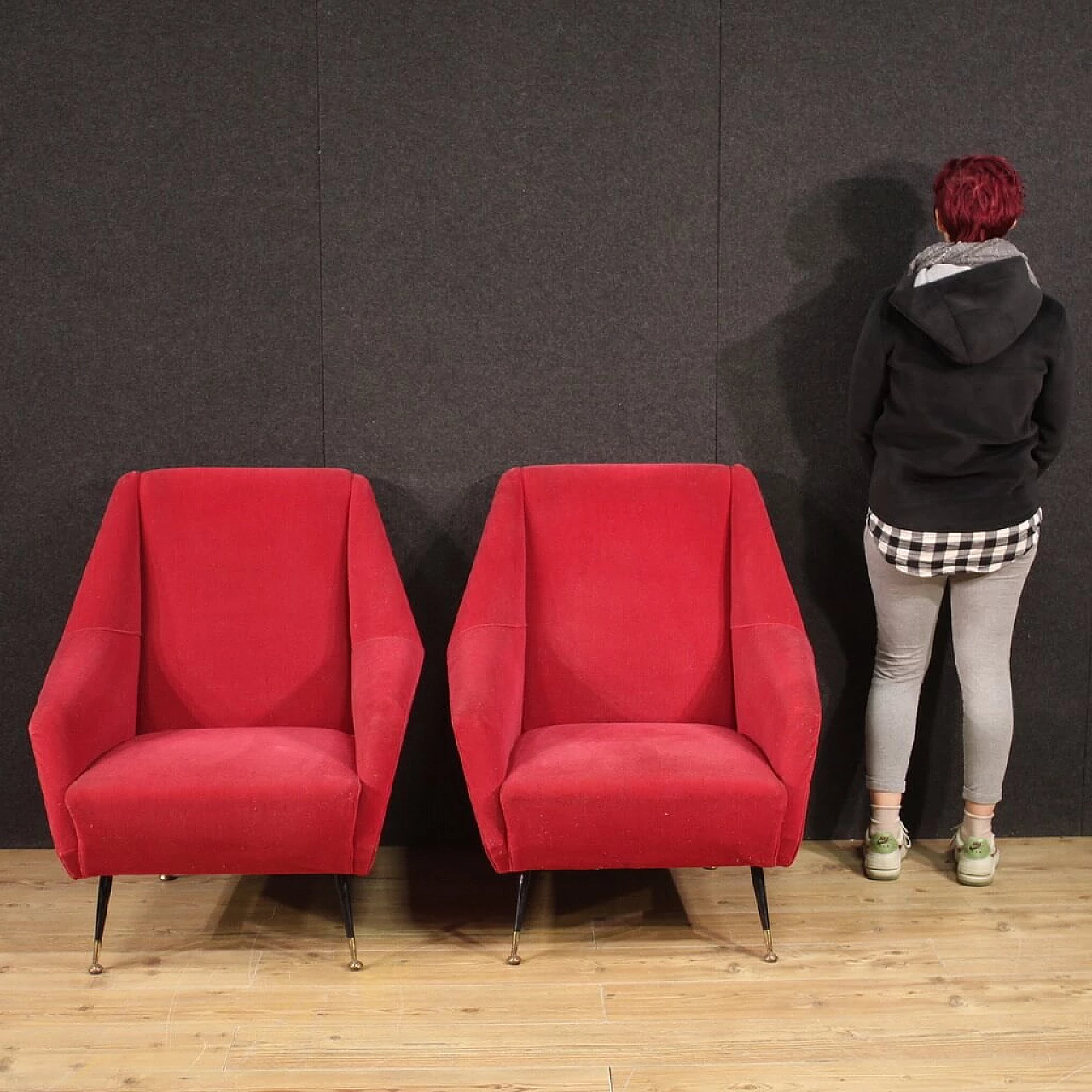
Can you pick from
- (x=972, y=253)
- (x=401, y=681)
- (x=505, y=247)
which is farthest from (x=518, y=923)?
(x=972, y=253)

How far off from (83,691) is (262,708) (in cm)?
47

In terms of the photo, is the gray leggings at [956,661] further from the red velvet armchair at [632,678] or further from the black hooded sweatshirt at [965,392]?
the red velvet armchair at [632,678]

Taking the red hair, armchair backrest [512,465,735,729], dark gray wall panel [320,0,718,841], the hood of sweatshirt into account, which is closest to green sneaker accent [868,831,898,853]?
armchair backrest [512,465,735,729]

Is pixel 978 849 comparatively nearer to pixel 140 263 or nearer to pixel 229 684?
pixel 229 684

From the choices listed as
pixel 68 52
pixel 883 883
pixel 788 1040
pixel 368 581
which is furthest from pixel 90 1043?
pixel 68 52

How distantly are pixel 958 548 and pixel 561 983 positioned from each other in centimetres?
137

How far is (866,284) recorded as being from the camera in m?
3.23

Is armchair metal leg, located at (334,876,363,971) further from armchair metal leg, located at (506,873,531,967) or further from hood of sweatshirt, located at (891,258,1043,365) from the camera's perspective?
hood of sweatshirt, located at (891,258,1043,365)

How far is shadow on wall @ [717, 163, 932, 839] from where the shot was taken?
3205 millimetres

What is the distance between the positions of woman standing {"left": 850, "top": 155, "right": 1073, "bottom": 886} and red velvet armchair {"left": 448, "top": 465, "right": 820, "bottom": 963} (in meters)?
0.34

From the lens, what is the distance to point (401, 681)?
267 centimetres

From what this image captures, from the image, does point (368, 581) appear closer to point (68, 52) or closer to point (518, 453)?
point (518, 453)

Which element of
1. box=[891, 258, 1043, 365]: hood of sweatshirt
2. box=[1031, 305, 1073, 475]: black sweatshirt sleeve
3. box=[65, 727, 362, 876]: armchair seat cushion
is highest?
box=[891, 258, 1043, 365]: hood of sweatshirt

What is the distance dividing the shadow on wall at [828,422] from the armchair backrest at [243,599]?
3.74ft
